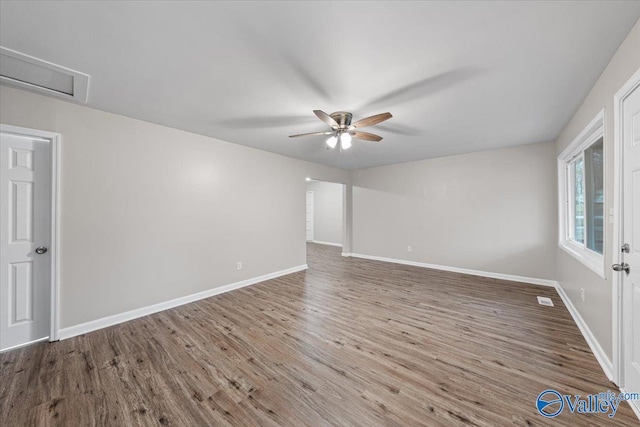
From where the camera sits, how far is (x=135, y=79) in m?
2.07

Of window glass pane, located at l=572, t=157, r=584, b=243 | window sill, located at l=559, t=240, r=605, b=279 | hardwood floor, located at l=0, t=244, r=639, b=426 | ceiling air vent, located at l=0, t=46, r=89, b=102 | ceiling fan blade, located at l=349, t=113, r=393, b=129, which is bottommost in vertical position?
hardwood floor, located at l=0, t=244, r=639, b=426

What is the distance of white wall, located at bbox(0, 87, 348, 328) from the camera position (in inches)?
98.7

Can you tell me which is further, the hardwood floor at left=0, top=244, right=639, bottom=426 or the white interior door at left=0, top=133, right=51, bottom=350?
the white interior door at left=0, top=133, right=51, bottom=350

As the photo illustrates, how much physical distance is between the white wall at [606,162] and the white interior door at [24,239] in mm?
4945

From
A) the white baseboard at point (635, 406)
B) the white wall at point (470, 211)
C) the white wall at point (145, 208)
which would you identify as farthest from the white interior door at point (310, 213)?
the white baseboard at point (635, 406)

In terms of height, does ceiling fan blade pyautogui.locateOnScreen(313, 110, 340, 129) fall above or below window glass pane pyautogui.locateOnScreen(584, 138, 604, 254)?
above

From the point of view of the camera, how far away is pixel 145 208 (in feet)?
9.96

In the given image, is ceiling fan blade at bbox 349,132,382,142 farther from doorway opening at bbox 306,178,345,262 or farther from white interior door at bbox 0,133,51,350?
doorway opening at bbox 306,178,345,262

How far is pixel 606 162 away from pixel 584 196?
1386 mm

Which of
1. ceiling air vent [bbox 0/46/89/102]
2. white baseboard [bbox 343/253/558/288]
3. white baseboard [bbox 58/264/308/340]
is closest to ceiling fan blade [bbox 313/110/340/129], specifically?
ceiling air vent [bbox 0/46/89/102]

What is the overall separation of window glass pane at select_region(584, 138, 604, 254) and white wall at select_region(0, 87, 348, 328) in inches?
173

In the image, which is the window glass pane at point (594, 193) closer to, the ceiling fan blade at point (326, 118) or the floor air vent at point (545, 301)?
the floor air vent at point (545, 301)

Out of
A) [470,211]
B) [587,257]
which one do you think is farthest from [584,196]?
[470,211]

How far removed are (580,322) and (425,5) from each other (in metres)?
3.52
